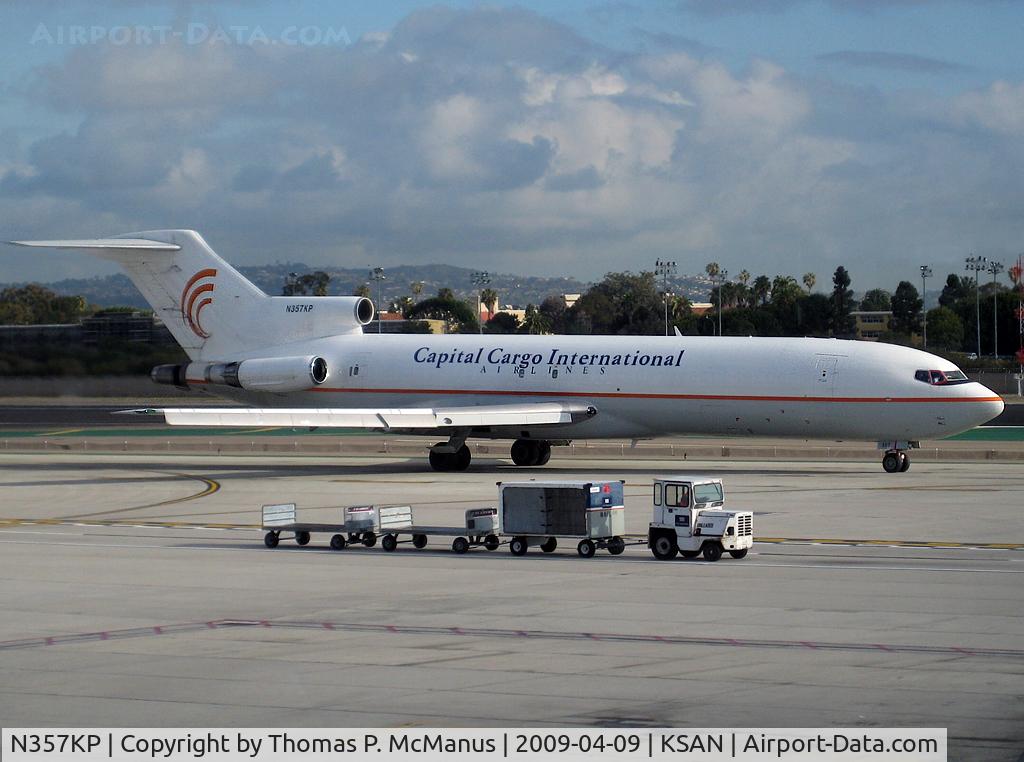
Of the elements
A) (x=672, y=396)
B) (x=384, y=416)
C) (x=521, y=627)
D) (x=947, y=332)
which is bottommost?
(x=521, y=627)

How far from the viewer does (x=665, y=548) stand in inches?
905

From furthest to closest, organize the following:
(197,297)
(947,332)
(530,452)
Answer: (947,332), (197,297), (530,452)

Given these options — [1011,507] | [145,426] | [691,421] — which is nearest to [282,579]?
[1011,507]

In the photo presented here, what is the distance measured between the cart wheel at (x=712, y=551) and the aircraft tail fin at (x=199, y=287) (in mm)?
28825

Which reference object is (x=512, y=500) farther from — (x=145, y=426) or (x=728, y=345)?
(x=145, y=426)

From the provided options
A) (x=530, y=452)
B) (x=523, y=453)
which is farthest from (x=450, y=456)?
(x=530, y=452)

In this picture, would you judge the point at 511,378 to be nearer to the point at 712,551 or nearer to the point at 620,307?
the point at 712,551

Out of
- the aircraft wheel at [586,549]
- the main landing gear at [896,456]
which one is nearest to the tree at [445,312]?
the main landing gear at [896,456]

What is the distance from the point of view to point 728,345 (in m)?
41.8

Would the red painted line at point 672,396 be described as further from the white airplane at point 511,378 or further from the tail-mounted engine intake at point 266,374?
the tail-mounted engine intake at point 266,374

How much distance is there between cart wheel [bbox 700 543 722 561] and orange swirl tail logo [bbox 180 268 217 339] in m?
30.0

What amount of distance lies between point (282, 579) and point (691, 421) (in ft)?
74.2

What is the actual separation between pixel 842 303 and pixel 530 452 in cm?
9408
